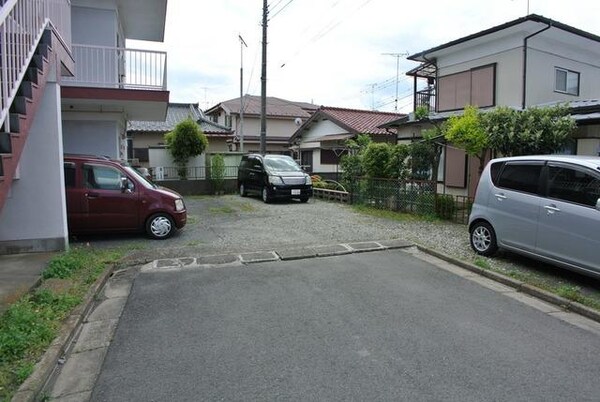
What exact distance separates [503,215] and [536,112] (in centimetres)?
381

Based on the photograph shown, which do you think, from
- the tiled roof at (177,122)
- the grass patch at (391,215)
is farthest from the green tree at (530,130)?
the tiled roof at (177,122)

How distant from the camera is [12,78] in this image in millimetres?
5031

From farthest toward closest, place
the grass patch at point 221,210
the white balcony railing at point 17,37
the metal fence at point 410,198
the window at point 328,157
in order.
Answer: the window at point 328,157 < the grass patch at point 221,210 < the metal fence at point 410,198 < the white balcony railing at point 17,37

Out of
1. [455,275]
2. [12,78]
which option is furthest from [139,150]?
[455,275]

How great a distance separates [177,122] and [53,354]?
23.6 meters

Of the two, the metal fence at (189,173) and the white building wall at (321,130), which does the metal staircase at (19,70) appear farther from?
the white building wall at (321,130)

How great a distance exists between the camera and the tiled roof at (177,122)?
24.3m

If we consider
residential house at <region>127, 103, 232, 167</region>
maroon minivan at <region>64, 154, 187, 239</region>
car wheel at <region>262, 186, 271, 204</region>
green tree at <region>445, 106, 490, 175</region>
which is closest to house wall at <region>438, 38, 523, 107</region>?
green tree at <region>445, 106, 490, 175</region>

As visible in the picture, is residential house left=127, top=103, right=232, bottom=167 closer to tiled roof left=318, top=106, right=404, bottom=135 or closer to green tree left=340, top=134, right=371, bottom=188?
tiled roof left=318, top=106, right=404, bottom=135

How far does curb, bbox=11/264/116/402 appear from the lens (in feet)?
9.80

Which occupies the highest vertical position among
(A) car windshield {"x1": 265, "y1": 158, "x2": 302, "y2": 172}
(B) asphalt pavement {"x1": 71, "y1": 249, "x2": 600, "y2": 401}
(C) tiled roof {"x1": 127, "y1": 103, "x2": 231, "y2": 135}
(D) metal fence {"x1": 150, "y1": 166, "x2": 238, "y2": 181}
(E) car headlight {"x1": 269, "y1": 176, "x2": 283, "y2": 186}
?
(C) tiled roof {"x1": 127, "y1": 103, "x2": 231, "y2": 135}

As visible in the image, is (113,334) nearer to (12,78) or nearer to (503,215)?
(12,78)

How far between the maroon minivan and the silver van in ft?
19.6

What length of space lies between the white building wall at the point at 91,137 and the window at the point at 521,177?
989 centimetres
